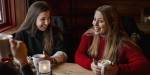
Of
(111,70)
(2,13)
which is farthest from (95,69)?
(2,13)

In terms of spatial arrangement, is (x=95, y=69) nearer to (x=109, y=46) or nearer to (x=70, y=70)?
(x=70, y=70)

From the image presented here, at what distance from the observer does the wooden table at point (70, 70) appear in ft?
6.10

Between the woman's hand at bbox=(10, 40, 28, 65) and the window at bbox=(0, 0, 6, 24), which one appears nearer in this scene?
the woman's hand at bbox=(10, 40, 28, 65)

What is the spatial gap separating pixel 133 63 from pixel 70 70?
1.49 ft

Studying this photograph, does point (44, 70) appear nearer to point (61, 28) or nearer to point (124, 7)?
point (61, 28)

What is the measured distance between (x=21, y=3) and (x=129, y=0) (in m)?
1.34

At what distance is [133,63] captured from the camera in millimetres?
1999

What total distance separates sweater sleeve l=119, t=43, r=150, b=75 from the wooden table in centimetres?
25

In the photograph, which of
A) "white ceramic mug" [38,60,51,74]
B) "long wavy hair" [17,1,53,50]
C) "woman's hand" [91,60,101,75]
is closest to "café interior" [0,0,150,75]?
"long wavy hair" [17,1,53,50]

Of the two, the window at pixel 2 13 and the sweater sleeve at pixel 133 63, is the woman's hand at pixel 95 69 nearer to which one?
the sweater sleeve at pixel 133 63

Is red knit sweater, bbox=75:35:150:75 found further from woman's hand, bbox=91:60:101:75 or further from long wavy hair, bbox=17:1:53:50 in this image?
long wavy hair, bbox=17:1:53:50

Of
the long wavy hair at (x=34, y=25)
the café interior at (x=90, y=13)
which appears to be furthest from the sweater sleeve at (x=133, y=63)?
the café interior at (x=90, y=13)

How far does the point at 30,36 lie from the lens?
7.82 feet

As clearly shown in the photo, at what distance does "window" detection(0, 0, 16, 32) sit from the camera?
2.99m
